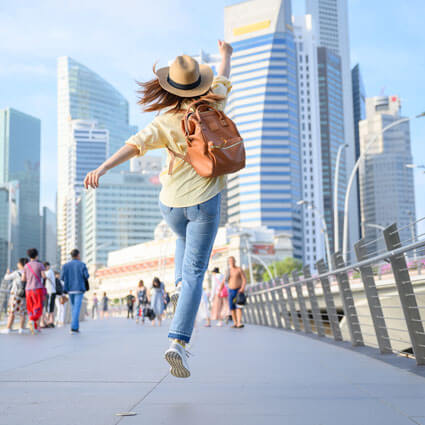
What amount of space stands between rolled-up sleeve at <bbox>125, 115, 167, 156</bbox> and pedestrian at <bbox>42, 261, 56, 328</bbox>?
12.8 meters

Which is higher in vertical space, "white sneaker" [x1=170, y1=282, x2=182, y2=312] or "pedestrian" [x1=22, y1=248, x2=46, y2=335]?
"pedestrian" [x1=22, y1=248, x2=46, y2=335]

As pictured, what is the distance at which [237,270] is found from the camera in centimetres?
1536

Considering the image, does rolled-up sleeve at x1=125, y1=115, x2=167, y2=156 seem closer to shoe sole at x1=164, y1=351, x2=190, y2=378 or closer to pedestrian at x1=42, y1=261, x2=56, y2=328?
shoe sole at x1=164, y1=351, x2=190, y2=378

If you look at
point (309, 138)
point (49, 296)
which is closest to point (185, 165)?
point (49, 296)

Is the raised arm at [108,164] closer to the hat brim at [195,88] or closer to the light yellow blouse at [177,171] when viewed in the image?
the light yellow blouse at [177,171]

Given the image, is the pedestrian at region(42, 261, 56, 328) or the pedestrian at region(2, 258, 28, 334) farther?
the pedestrian at region(42, 261, 56, 328)

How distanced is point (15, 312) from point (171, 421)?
11868 mm

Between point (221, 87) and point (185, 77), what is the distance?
35cm

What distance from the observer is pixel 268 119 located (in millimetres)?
170500

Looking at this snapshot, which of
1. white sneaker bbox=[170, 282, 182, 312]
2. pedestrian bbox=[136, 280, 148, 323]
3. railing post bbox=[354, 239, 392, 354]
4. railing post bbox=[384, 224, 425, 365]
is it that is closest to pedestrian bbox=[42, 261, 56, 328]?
pedestrian bbox=[136, 280, 148, 323]

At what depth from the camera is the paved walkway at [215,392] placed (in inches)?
121

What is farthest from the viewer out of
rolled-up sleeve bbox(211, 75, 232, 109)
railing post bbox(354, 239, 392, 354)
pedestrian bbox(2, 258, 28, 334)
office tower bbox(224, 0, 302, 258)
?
office tower bbox(224, 0, 302, 258)

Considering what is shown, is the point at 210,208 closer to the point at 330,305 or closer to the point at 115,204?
the point at 330,305

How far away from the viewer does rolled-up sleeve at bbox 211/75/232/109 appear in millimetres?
4672
